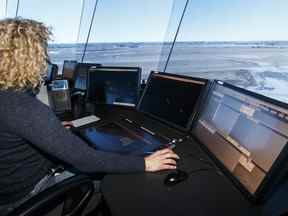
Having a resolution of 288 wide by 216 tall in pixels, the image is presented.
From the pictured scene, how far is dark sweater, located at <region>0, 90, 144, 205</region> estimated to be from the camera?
0.90 m

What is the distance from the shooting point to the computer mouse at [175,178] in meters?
0.99

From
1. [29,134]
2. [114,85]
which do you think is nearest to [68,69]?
[114,85]

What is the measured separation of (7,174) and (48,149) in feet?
0.94

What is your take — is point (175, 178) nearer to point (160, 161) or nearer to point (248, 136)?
point (160, 161)

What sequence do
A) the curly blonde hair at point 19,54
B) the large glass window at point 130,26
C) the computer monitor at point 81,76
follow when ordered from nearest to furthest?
the curly blonde hair at point 19,54 < the computer monitor at point 81,76 < the large glass window at point 130,26

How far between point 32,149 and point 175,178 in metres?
0.61

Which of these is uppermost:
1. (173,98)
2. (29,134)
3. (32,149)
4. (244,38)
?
(244,38)

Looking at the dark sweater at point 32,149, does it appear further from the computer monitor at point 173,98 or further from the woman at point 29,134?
the computer monitor at point 173,98

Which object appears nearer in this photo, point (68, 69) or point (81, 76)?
point (81, 76)

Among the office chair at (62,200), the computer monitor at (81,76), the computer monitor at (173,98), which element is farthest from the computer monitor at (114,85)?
the office chair at (62,200)

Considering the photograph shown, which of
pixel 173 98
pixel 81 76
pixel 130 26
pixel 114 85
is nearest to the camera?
pixel 173 98

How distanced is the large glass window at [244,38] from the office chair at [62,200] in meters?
1.42

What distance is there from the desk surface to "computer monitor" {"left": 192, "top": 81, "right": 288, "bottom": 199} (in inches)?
2.4

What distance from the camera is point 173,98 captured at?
1562 millimetres
